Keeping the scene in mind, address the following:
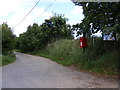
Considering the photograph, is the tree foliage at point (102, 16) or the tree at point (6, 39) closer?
the tree foliage at point (102, 16)

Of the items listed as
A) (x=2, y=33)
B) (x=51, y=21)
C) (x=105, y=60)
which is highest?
(x=51, y=21)

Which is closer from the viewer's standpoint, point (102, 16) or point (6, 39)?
point (102, 16)

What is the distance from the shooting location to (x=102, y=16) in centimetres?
890

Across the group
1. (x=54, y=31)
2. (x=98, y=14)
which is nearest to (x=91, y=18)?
(x=98, y=14)

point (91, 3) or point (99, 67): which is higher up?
point (91, 3)

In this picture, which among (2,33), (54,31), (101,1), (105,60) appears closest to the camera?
(101,1)

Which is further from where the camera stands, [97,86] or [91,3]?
[91,3]

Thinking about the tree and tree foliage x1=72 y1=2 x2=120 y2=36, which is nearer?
tree foliage x1=72 y1=2 x2=120 y2=36

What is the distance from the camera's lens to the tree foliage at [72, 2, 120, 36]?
8.18 metres

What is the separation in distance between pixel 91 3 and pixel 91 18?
0.85 metres

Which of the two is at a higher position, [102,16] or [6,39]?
[102,16]

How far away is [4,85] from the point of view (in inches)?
277

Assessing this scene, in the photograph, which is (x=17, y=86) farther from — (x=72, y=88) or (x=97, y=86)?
(x=97, y=86)

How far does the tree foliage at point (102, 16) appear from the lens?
8.18 m
